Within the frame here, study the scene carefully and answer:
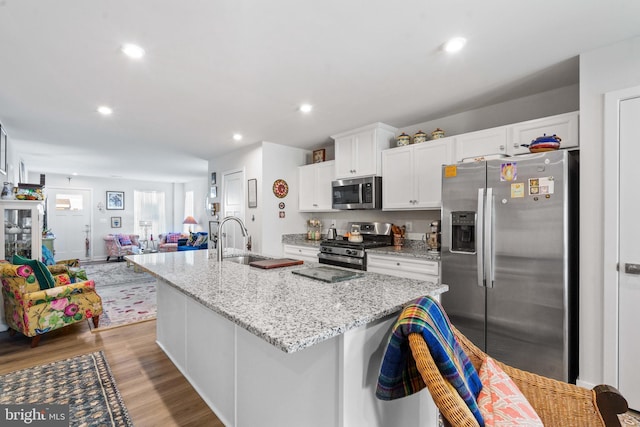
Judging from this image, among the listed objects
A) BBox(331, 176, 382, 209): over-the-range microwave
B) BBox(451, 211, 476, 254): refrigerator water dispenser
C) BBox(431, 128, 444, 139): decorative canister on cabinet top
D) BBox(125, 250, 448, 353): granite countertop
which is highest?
BBox(431, 128, 444, 139): decorative canister on cabinet top

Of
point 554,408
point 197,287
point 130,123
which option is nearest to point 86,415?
point 197,287

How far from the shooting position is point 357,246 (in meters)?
3.51

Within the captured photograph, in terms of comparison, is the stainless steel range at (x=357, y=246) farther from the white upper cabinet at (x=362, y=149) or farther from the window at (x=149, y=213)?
the window at (x=149, y=213)

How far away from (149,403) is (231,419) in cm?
70

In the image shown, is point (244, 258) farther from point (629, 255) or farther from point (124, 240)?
point (124, 240)

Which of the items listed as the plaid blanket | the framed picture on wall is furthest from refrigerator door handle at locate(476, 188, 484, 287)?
the framed picture on wall

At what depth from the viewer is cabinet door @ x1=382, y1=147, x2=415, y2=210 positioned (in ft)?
11.0

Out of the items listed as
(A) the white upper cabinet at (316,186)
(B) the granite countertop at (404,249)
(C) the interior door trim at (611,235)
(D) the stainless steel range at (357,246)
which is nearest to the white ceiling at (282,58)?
(C) the interior door trim at (611,235)

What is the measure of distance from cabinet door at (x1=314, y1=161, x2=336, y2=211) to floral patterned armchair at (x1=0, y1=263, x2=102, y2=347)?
2924mm

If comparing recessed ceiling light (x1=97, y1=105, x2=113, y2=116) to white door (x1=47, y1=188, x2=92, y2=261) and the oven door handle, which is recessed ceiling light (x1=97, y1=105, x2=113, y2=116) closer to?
the oven door handle

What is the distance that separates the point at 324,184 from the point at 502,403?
3559mm

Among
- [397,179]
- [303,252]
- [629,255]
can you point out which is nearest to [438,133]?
[397,179]

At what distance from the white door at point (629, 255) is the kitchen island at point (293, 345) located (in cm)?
136

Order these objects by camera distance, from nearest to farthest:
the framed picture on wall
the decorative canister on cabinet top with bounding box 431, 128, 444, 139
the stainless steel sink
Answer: the stainless steel sink, the decorative canister on cabinet top with bounding box 431, 128, 444, 139, the framed picture on wall
